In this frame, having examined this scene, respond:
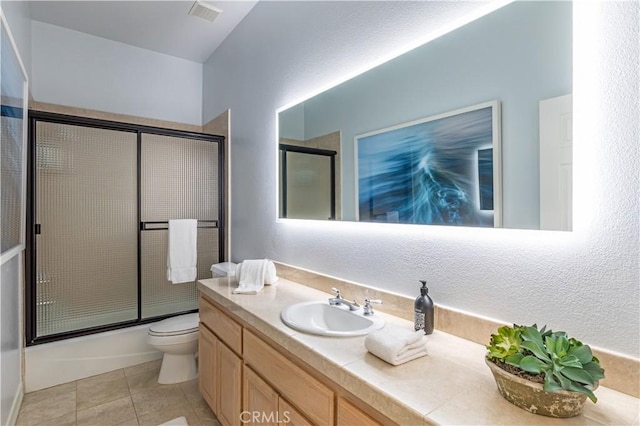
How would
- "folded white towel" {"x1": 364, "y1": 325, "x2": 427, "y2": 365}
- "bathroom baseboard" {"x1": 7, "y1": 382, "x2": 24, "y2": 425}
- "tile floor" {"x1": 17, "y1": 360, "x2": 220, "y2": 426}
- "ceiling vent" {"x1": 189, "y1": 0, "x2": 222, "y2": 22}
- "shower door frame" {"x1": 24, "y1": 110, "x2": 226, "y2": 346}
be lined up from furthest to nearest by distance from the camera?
"ceiling vent" {"x1": 189, "y1": 0, "x2": 222, "y2": 22}, "shower door frame" {"x1": 24, "y1": 110, "x2": 226, "y2": 346}, "tile floor" {"x1": 17, "y1": 360, "x2": 220, "y2": 426}, "bathroom baseboard" {"x1": 7, "y1": 382, "x2": 24, "y2": 425}, "folded white towel" {"x1": 364, "y1": 325, "x2": 427, "y2": 365}

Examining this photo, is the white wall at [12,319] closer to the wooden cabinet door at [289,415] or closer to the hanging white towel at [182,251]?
the hanging white towel at [182,251]

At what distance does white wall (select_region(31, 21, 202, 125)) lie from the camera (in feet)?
8.99

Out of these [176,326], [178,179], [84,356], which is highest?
[178,179]

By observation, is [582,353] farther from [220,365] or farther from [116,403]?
[116,403]

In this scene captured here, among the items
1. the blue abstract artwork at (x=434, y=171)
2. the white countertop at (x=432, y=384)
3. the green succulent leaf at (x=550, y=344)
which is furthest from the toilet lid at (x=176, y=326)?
the green succulent leaf at (x=550, y=344)

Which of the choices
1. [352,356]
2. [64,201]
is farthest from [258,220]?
[352,356]

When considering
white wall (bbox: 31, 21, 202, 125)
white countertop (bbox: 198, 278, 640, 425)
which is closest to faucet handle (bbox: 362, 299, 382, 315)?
white countertop (bbox: 198, 278, 640, 425)

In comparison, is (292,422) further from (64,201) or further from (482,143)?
(64,201)

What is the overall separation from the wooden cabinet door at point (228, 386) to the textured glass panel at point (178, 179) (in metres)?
1.43

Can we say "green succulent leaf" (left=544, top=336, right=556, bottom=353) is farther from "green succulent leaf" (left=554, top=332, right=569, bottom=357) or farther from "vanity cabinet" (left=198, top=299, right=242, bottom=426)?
"vanity cabinet" (left=198, top=299, right=242, bottom=426)

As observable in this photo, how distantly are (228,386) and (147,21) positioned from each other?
2911mm

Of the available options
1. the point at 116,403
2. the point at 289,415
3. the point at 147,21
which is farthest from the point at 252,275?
the point at 147,21

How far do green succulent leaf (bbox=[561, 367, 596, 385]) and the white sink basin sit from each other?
620 mm

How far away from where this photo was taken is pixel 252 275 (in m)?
1.92
